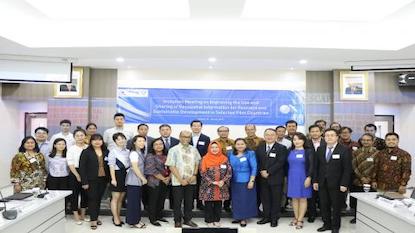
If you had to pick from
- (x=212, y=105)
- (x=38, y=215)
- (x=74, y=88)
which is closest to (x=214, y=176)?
(x=38, y=215)

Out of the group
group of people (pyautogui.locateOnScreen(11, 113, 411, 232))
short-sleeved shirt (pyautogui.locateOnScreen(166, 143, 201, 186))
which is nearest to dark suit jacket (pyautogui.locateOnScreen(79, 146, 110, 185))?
group of people (pyautogui.locateOnScreen(11, 113, 411, 232))

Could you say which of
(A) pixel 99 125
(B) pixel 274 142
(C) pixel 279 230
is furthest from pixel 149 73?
(C) pixel 279 230

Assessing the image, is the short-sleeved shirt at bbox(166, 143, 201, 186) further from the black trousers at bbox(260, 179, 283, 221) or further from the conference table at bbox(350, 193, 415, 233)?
the conference table at bbox(350, 193, 415, 233)

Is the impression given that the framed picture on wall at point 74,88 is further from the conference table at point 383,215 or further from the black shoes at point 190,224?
the conference table at point 383,215

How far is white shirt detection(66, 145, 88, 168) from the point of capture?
5.05 meters

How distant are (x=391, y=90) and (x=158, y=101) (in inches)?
200

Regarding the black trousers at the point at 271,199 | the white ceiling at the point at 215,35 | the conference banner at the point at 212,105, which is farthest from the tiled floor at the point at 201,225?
the conference banner at the point at 212,105

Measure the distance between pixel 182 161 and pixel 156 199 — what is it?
676 millimetres

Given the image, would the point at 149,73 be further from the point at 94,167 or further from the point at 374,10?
the point at 374,10

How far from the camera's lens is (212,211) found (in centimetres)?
508

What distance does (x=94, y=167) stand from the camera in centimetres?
496

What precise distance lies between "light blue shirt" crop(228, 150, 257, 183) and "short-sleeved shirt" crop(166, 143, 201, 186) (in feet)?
1.86

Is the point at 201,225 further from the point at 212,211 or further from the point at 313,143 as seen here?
the point at 313,143

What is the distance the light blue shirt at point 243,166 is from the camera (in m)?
5.05
